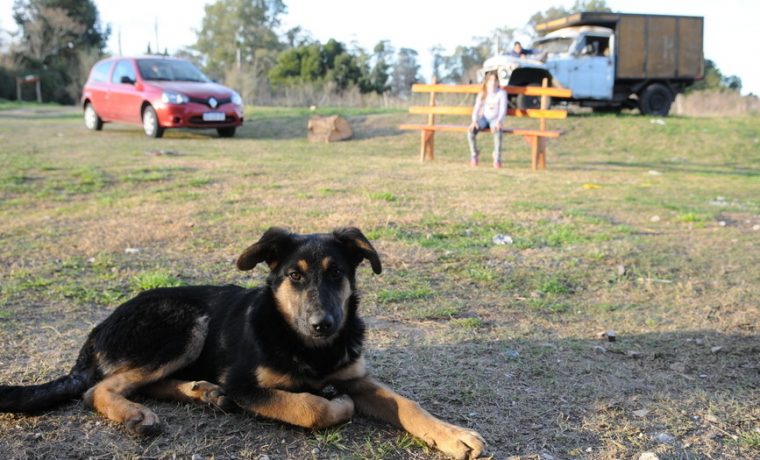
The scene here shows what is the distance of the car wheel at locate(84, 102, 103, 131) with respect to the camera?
19.4m

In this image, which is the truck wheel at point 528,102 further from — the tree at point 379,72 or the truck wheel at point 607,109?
the tree at point 379,72

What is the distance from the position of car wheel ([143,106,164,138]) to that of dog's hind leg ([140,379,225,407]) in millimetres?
14484

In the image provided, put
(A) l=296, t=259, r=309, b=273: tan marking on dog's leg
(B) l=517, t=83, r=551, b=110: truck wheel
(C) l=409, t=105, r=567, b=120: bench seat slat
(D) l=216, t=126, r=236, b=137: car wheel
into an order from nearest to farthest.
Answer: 1. (A) l=296, t=259, r=309, b=273: tan marking on dog's leg
2. (C) l=409, t=105, r=567, b=120: bench seat slat
3. (D) l=216, t=126, r=236, b=137: car wheel
4. (B) l=517, t=83, r=551, b=110: truck wheel

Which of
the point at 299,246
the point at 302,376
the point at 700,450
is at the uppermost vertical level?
the point at 299,246

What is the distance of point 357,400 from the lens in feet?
11.5

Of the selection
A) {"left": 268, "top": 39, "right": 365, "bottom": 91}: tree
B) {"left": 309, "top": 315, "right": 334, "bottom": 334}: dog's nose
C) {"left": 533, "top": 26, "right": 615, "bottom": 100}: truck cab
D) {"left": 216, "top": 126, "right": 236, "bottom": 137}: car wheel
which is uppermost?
{"left": 268, "top": 39, "right": 365, "bottom": 91}: tree

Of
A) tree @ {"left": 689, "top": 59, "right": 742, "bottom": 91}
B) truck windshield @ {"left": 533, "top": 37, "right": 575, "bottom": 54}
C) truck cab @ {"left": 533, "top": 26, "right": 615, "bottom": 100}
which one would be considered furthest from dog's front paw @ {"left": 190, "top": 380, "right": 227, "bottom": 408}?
tree @ {"left": 689, "top": 59, "right": 742, "bottom": 91}

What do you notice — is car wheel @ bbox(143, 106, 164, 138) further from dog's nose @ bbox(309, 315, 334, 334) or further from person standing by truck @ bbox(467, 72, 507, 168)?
dog's nose @ bbox(309, 315, 334, 334)

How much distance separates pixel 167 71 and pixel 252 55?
5310 cm

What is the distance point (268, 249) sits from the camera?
367cm

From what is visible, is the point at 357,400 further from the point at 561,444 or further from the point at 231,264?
the point at 231,264

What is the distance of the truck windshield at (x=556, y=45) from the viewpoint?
22.6m

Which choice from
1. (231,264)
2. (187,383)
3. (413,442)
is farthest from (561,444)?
(231,264)

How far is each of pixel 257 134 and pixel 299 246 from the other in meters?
16.4
